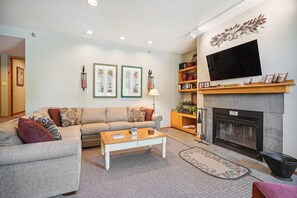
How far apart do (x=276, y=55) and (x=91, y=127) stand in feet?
12.6

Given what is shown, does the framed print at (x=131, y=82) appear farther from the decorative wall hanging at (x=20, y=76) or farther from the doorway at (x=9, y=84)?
the decorative wall hanging at (x=20, y=76)

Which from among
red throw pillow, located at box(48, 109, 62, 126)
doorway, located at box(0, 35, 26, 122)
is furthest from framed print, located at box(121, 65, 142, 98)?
doorway, located at box(0, 35, 26, 122)

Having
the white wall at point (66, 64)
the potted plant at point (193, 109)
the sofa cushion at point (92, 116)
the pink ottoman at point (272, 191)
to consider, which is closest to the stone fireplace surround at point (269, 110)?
the potted plant at point (193, 109)

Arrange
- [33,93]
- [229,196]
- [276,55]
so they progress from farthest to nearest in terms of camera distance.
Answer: [33,93] < [276,55] < [229,196]

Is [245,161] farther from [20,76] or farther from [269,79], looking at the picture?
[20,76]

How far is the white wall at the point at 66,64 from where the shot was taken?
3580mm

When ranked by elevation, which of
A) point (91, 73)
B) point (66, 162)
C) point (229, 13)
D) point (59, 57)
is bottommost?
point (66, 162)

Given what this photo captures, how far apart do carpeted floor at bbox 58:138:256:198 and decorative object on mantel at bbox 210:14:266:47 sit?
2.66 m

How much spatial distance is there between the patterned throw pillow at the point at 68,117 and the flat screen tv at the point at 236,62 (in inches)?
140

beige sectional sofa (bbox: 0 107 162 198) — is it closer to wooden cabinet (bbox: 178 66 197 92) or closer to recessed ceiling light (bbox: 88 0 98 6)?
recessed ceiling light (bbox: 88 0 98 6)

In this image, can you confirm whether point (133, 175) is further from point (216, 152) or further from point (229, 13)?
point (229, 13)

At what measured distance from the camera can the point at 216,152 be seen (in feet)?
9.64

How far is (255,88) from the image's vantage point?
2.51 m

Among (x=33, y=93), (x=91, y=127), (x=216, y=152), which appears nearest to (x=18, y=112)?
(x=33, y=93)
